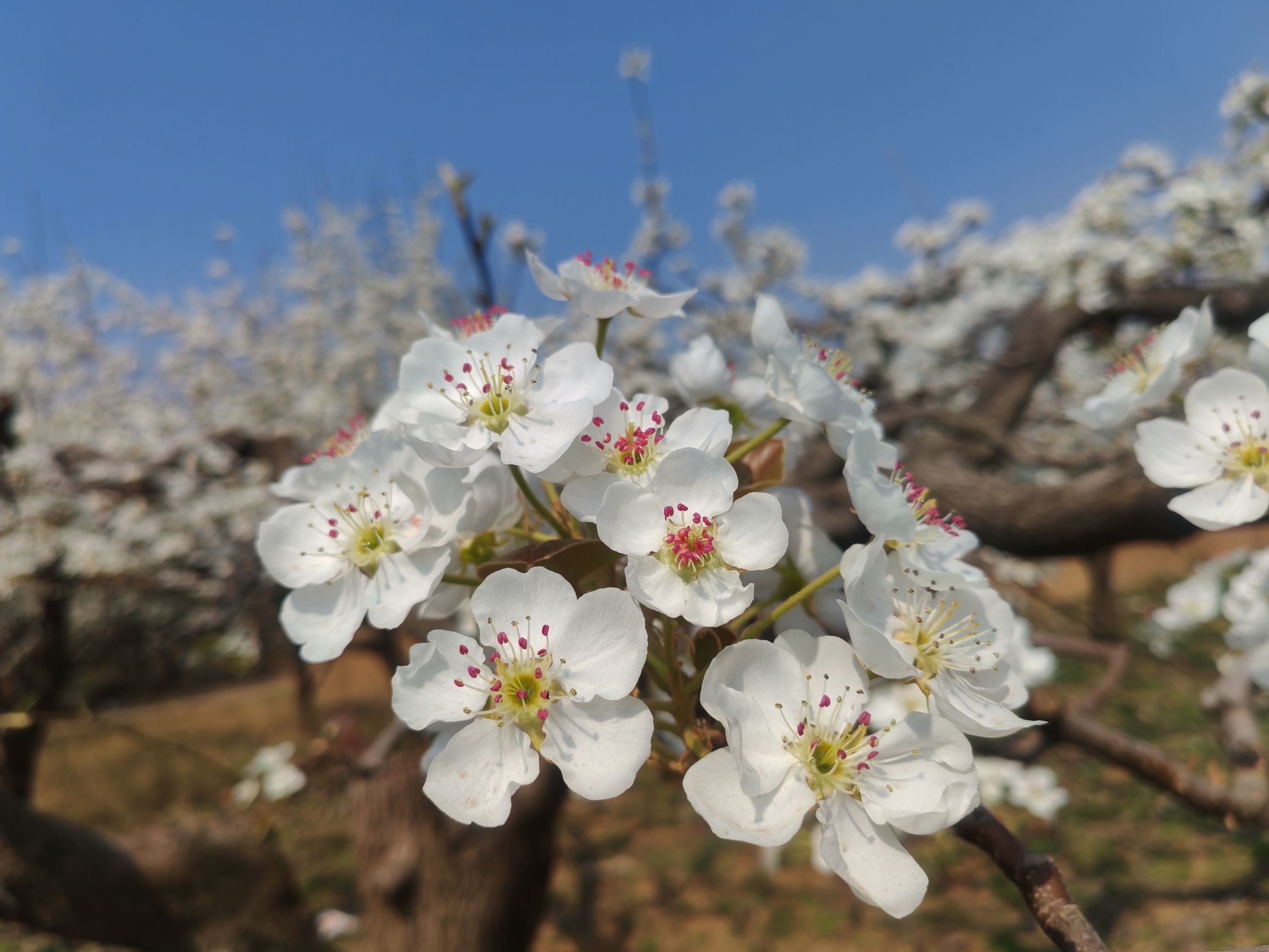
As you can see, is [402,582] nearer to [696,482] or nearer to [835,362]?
[696,482]

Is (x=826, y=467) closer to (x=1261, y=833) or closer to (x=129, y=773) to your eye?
(x=1261, y=833)

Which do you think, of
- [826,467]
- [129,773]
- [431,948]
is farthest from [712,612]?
[129,773]

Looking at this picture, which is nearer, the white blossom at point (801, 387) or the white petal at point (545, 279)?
the white blossom at point (801, 387)

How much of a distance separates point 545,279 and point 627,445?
10.0 inches

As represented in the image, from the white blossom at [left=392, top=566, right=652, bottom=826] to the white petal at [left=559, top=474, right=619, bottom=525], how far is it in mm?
68

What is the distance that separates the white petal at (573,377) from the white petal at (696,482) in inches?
4.5

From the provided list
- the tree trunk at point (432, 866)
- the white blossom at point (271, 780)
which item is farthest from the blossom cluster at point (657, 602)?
the white blossom at point (271, 780)

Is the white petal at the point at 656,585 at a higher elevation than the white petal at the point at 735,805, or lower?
higher

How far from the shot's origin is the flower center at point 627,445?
2.34ft

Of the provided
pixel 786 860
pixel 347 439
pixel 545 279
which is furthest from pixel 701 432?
pixel 786 860

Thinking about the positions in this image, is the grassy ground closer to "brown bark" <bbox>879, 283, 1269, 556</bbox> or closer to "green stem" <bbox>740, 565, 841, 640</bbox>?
"brown bark" <bbox>879, 283, 1269, 556</bbox>

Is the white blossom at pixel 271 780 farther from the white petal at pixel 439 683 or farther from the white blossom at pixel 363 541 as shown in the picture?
the white petal at pixel 439 683

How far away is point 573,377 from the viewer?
0.75 meters

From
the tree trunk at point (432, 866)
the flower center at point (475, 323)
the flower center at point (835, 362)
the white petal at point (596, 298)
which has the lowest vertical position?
the tree trunk at point (432, 866)
